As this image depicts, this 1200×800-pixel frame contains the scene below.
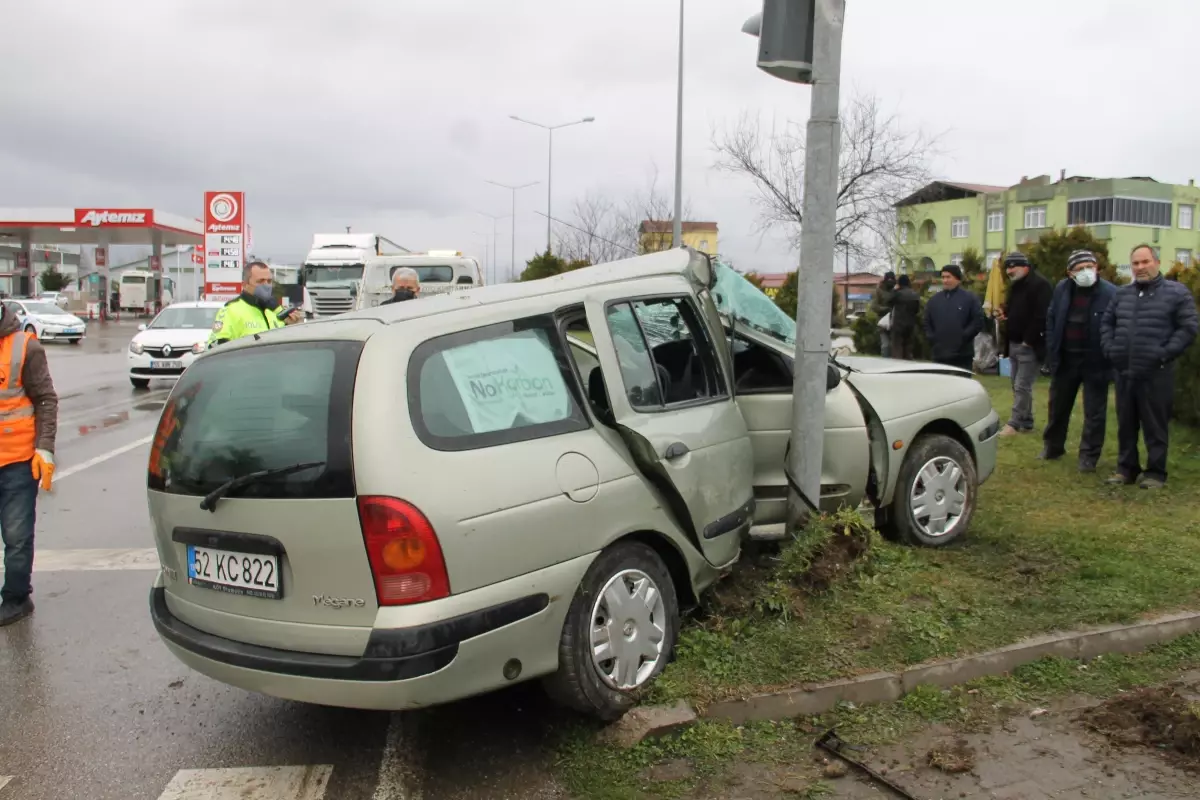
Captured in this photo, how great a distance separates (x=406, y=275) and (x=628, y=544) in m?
5.12

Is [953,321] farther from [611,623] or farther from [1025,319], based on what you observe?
[611,623]

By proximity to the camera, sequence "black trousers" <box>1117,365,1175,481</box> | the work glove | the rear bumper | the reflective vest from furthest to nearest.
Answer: the reflective vest → "black trousers" <box>1117,365,1175,481</box> → the work glove → the rear bumper

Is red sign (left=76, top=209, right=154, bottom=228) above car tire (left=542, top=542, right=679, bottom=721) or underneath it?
above

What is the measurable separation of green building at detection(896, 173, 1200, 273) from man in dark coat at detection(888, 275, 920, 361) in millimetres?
43050

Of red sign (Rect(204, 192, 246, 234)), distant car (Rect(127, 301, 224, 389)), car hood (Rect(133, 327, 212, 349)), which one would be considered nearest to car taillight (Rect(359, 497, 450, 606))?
distant car (Rect(127, 301, 224, 389))

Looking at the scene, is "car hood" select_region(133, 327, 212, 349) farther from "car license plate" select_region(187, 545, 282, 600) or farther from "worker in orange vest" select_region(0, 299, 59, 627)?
"car license plate" select_region(187, 545, 282, 600)

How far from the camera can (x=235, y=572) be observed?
3.44 meters

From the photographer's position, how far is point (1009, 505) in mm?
6566

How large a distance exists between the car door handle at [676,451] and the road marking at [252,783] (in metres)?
1.78

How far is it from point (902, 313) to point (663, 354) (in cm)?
1054

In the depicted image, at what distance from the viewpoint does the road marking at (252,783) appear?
3.38 m

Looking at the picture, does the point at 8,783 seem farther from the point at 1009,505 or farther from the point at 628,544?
the point at 1009,505

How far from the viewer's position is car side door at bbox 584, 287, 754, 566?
13.0ft

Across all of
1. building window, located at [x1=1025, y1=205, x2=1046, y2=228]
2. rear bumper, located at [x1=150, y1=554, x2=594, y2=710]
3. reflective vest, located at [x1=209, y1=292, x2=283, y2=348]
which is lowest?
rear bumper, located at [x1=150, y1=554, x2=594, y2=710]
